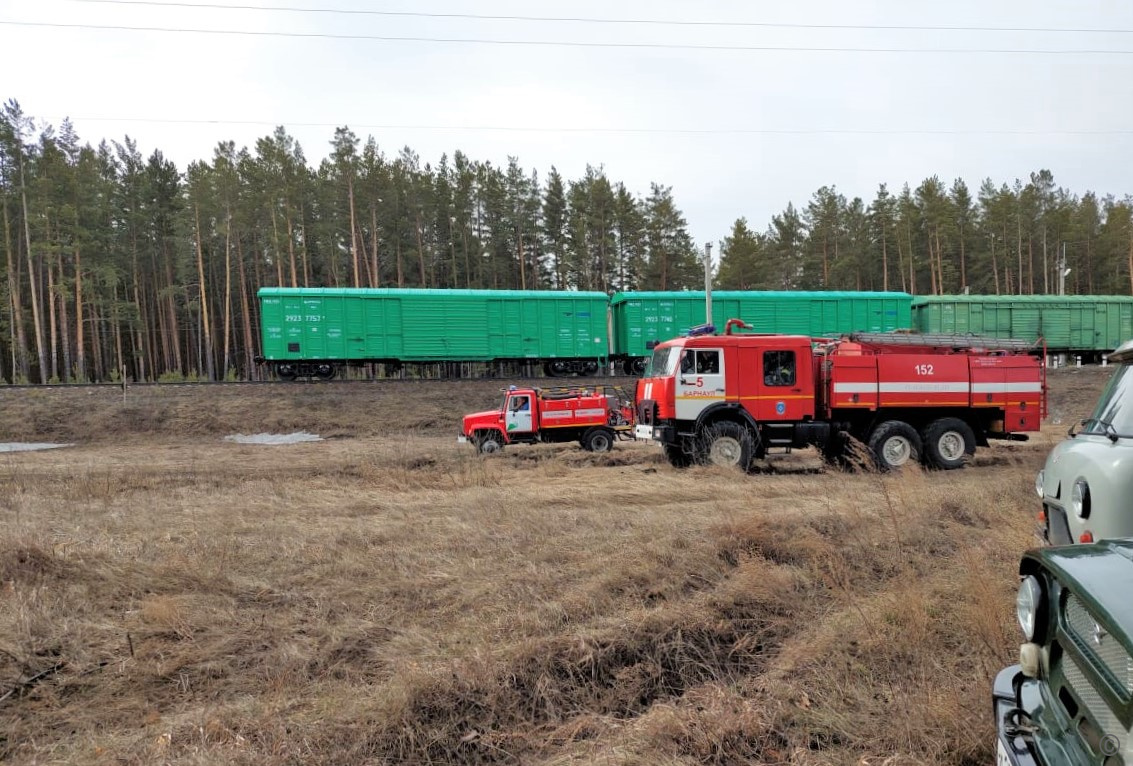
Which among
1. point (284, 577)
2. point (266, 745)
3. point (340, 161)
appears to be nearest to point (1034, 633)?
point (266, 745)

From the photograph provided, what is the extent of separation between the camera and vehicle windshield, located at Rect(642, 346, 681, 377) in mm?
12383

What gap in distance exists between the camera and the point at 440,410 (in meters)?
21.8

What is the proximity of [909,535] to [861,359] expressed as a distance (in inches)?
277

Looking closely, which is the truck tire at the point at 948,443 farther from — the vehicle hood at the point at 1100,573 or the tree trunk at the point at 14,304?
the tree trunk at the point at 14,304

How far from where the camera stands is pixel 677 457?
42.8 feet

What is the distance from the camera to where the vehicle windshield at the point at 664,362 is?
40.6ft

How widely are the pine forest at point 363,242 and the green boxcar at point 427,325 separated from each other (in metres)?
16.0

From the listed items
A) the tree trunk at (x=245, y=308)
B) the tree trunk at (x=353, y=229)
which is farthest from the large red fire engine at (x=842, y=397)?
the tree trunk at (x=245, y=308)

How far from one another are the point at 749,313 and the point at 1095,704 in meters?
26.2

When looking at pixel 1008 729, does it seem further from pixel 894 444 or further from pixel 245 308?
pixel 245 308

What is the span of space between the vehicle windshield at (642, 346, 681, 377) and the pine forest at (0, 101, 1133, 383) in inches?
1170

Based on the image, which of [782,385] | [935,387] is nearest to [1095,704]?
[782,385]

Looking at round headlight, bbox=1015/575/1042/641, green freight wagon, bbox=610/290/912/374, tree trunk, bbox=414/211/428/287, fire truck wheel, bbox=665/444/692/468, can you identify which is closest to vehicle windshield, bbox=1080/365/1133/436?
round headlight, bbox=1015/575/1042/641

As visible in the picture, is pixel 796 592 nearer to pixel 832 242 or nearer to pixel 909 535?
pixel 909 535
